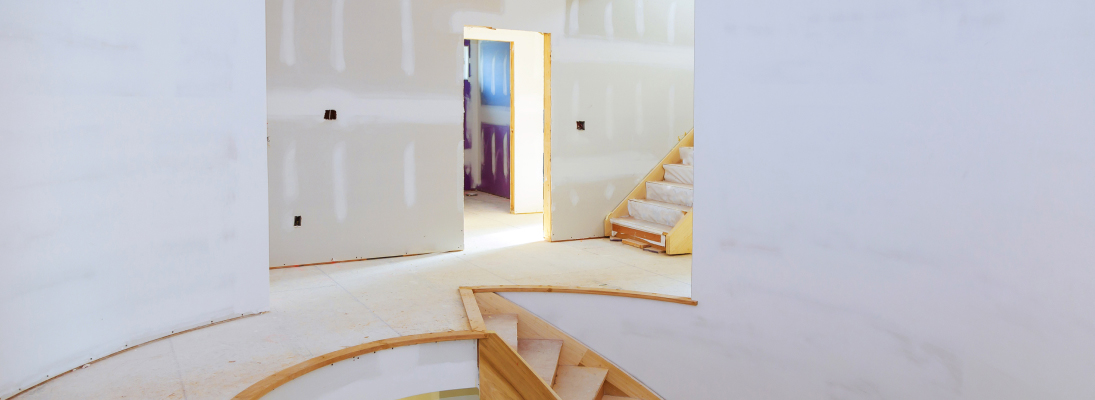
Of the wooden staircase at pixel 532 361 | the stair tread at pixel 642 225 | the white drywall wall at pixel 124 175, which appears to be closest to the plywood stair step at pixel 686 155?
the stair tread at pixel 642 225

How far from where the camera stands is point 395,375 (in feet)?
12.0

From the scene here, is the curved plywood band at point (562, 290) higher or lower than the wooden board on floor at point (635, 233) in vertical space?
lower

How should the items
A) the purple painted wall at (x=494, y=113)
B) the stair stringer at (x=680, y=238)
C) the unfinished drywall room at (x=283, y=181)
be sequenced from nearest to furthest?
the unfinished drywall room at (x=283, y=181) → the stair stringer at (x=680, y=238) → the purple painted wall at (x=494, y=113)

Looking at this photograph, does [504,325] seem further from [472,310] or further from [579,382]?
[579,382]

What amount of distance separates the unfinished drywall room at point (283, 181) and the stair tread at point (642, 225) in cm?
20

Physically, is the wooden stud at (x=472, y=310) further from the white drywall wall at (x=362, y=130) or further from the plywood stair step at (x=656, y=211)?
the plywood stair step at (x=656, y=211)

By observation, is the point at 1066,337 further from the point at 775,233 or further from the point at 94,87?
the point at 94,87

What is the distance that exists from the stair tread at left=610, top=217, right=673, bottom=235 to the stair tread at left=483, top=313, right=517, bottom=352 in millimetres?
1933

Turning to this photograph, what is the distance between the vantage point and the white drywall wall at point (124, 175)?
9.70 ft

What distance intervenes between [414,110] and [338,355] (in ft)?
9.22

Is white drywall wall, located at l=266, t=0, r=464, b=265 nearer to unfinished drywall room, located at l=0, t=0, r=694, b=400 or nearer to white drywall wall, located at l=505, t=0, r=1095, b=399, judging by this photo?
unfinished drywall room, located at l=0, t=0, r=694, b=400

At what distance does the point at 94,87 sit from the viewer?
3.25 metres

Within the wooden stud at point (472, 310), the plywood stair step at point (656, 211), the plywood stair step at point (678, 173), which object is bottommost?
the wooden stud at point (472, 310)

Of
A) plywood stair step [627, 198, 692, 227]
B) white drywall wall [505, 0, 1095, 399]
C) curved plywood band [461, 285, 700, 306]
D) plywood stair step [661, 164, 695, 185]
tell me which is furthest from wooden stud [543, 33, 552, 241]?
white drywall wall [505, 0, 1095, 399]
